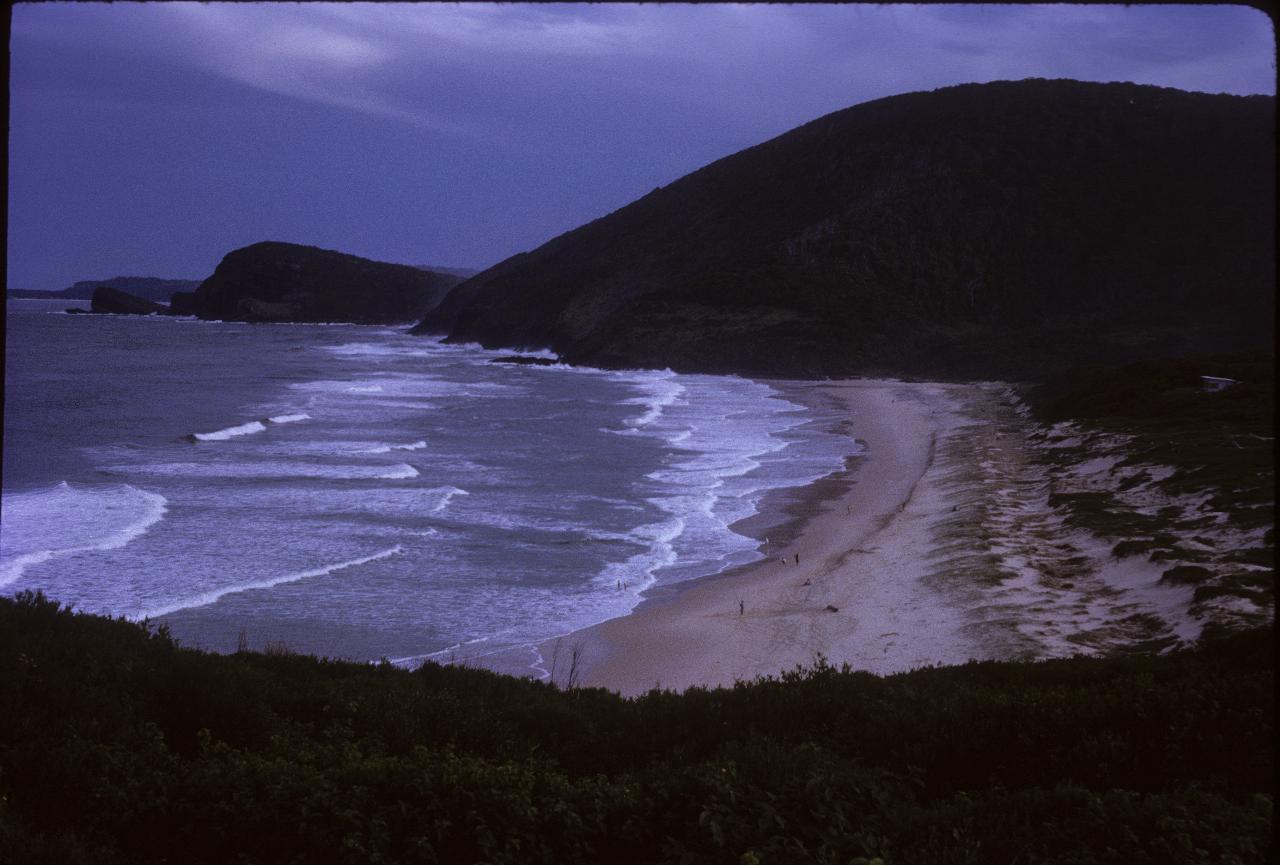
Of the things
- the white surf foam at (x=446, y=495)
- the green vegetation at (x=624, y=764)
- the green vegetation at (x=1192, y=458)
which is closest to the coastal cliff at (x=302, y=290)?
the green vegetation at (x=1192, y=458)

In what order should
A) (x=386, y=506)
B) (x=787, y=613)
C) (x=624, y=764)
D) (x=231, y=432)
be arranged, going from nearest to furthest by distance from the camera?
(x=624, y=764) → (x=787, y=613) → (x=386, y=506) → (x=231, y=432)

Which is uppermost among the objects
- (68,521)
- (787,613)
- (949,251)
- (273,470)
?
(949,251)

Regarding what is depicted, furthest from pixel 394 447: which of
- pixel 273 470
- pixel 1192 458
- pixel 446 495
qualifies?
pixel 1192 458

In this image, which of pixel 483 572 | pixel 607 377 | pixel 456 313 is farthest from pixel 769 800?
pixel 456 313

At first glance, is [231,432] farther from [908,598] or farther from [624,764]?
[624,764]

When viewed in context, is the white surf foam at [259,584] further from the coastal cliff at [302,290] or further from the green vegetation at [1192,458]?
the coastal cliff at [302,290]

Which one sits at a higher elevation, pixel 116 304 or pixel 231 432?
pixel 116 304

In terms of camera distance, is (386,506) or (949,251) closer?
(386,506)
